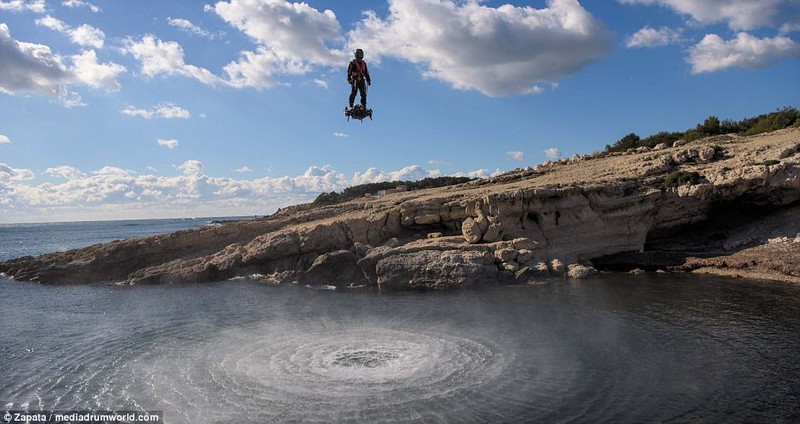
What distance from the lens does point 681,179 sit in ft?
90.4

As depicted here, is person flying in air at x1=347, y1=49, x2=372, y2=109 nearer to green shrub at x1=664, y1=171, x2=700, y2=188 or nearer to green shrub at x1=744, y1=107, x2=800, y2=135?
green shrub at x1=664, y1=171, x2=700, y2=188

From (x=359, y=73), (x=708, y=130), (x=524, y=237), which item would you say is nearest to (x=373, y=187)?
(x=708, y=130)

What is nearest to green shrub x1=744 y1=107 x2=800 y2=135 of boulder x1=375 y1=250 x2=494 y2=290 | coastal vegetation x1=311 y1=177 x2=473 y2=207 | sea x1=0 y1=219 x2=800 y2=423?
sea x1=0 y1=219 x2=800 y2=423

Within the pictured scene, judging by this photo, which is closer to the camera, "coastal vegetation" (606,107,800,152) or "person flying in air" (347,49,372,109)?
"person flying in air" (347,49,372,109)

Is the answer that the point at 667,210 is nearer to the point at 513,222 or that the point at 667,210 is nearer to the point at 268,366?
the point at 513,222

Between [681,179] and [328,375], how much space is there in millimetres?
24259

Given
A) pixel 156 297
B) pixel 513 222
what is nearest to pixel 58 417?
Answer: pixel 156 297

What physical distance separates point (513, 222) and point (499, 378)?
54.3 feet

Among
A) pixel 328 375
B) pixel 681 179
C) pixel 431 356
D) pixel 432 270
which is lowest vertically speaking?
pixel 431 356

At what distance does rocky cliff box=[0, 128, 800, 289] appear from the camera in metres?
24.1

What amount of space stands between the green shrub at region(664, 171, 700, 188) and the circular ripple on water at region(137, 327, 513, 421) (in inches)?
772

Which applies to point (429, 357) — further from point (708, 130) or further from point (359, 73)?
point (708, 130)

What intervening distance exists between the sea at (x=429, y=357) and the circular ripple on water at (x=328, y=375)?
0.17 ft

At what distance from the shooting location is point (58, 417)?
31.8 ft
